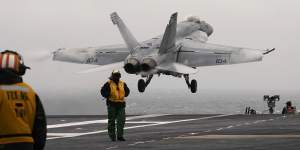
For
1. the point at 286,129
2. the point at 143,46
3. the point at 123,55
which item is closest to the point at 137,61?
the point at 143,46

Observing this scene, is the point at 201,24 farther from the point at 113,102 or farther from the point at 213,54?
the point at 113,102

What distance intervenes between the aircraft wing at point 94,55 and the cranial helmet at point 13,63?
44.2 meters

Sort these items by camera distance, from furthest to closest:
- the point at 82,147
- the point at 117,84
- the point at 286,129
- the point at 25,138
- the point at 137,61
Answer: the point at 137,61 < the point at 286,129 < the point at 117,84 < the point at 82,147 < the point at 25,138

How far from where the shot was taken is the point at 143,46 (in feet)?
144

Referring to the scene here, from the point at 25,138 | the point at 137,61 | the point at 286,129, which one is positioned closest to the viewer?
the point at 25,138

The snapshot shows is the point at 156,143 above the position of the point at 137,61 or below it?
below

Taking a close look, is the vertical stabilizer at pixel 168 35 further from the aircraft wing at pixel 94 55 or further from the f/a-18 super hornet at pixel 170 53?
the aircraft wing at pixel 94 55

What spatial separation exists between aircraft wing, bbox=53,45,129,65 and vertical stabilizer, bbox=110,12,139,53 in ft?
7.09

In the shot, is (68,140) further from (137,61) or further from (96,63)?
(96,63)

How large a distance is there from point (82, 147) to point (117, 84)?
9.59 feet

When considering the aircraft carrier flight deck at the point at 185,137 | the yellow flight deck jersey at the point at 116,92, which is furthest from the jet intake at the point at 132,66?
the yellow flight deck jersey at the point at 116,92

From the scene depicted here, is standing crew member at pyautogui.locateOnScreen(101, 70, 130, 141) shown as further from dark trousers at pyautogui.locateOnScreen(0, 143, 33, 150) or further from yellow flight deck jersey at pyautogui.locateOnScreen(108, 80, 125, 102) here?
dark trousers at pyautogui.locateOnScreen(0, 143, 33, 150)

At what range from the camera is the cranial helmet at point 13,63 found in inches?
276

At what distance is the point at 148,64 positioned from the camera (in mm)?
40031
